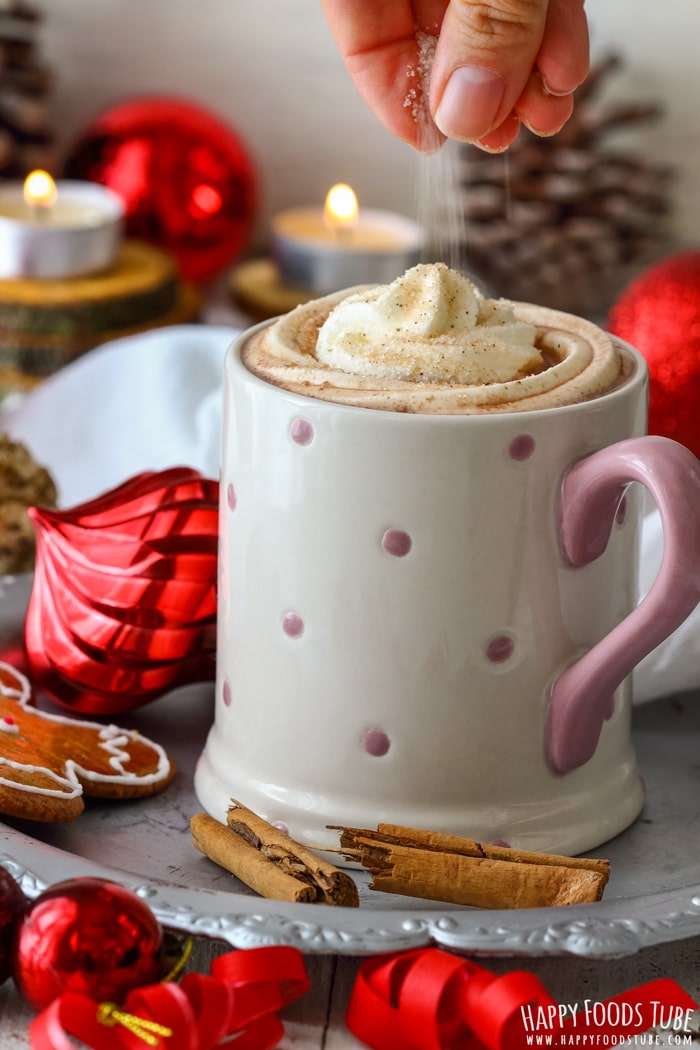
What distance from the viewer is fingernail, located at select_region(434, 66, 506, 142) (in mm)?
673

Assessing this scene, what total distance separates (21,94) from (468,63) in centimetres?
120

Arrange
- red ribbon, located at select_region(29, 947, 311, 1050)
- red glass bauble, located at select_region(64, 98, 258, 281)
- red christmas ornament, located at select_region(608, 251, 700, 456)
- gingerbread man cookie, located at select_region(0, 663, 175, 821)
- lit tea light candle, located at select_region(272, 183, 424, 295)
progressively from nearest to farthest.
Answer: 1. red ribbon, located at select_region(29, 947, 311, 1050)
2. gingerbread man cookie, located at select_region(0, 663, 175, 821)
3. red christmas ornament, located at select_region(608, 251, 700, 456)
4. lit tea light candle, located at select_region(272, 183, 424, 295)
5. red glass bauble, located at select_region(64, 98, 258, 281)

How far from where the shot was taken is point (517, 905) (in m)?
0.59

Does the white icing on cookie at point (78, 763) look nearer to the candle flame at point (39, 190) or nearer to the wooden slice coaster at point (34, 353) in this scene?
the wooden slice coaster at point (34, 353)

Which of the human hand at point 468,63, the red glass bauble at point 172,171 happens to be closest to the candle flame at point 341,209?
the red glass bauble at point 172,171

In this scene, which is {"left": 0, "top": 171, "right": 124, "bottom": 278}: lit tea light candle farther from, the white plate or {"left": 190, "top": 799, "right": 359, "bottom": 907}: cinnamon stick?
{"left": 190, "top": 799, "right": 359, "bottom": 907}: cinnamon stick

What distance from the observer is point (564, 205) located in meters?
1.72

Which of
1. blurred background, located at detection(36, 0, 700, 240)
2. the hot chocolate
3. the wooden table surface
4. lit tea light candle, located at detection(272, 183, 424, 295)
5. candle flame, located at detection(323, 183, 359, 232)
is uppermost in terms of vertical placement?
blurred background, located at detection(36, 0, 700, 240)

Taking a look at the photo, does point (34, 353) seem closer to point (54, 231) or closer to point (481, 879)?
point (54, 231)

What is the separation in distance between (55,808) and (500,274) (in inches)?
49.5

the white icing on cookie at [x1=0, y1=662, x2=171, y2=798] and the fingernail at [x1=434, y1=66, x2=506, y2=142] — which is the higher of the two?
the fingernail at [x1=434, y1=66, x2=506, y2=142]

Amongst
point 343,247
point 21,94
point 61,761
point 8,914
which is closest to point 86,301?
point 343,247

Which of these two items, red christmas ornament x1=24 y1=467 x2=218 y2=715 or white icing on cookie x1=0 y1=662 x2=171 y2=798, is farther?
red christmas ornament x1=24 y1=467 x2=218 y2=715

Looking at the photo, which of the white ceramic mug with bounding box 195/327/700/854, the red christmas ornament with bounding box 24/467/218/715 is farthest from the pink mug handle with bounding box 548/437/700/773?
the red christmas ornament with bounding box 24/467/218/715
